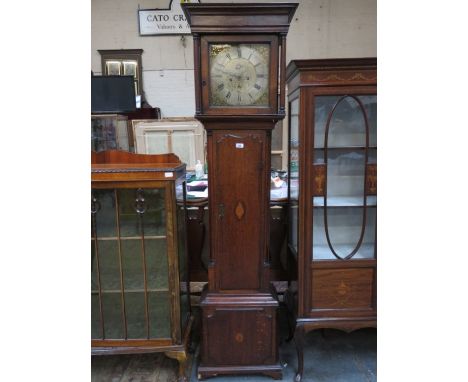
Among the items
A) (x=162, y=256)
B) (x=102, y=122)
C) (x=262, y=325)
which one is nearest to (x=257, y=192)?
(x=162, y=256)

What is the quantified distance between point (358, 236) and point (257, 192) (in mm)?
588

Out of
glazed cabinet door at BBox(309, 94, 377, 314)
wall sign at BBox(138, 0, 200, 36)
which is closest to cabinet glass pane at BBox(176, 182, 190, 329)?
glazed cabinet door at BBox(309, 94, 377, 314)

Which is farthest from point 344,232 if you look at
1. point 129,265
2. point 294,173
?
point 129,265

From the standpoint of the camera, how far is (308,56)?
5.05 metres

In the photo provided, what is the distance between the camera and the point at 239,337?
70.0 inches

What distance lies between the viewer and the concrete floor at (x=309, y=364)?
187 cm

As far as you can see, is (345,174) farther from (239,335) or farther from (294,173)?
(239,335)

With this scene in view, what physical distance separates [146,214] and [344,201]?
3.28 feet

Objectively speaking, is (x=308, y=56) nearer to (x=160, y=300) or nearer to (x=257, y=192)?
(x=257, y=192)

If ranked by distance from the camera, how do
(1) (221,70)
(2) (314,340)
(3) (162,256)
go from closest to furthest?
1. (1) (221,70)
2. (3) (162,256)
3. (2) (314,340)

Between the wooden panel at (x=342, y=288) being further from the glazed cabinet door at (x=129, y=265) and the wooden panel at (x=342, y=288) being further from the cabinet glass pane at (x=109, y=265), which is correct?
the cabinet glass pane at (x=109, y=265)

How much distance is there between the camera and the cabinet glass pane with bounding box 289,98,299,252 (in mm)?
1791

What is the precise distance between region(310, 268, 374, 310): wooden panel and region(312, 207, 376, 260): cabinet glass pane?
84mm

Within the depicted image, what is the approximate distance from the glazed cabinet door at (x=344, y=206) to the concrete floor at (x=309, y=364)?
1.33 feet
